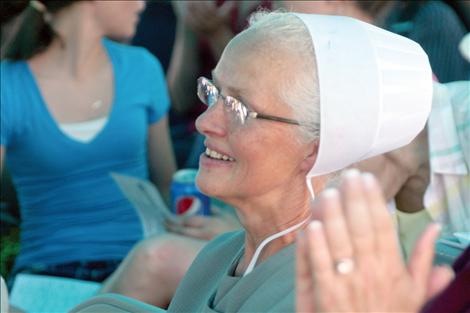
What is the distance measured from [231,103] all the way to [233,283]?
1.29ft

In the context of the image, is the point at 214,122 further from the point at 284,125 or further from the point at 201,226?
the point at 201,226

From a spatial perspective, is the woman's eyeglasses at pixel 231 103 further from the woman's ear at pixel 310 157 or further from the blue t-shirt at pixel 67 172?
the blue t-shirt at pixel 67 172

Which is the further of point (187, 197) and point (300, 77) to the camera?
point (187, 197)

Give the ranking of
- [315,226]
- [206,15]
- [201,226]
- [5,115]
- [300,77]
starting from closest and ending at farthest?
1. [315,226]
2. [300,77]
3. [201,226]
4. [5,115]
5. [206,15]

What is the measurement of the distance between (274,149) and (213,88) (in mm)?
224

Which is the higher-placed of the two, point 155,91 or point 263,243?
point 263,243

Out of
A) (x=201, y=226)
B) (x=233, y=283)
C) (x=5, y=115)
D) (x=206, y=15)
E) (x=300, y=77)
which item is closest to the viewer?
(x=300, y=77)

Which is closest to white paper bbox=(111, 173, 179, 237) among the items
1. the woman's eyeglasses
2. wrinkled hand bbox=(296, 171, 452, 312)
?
the woman's eyeglasses

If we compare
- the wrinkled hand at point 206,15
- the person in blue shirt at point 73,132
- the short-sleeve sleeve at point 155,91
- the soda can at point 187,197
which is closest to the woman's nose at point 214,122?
the soda can at point 187,197

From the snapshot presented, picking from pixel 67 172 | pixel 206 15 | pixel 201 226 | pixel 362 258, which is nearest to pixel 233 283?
pixel 362 258

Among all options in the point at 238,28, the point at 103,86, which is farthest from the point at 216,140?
the point at 238,28

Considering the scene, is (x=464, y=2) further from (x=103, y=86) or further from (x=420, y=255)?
(x=420, y=255)

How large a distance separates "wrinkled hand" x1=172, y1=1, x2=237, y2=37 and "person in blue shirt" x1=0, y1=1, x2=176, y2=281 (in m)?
0.59

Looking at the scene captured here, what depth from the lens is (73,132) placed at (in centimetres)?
355
